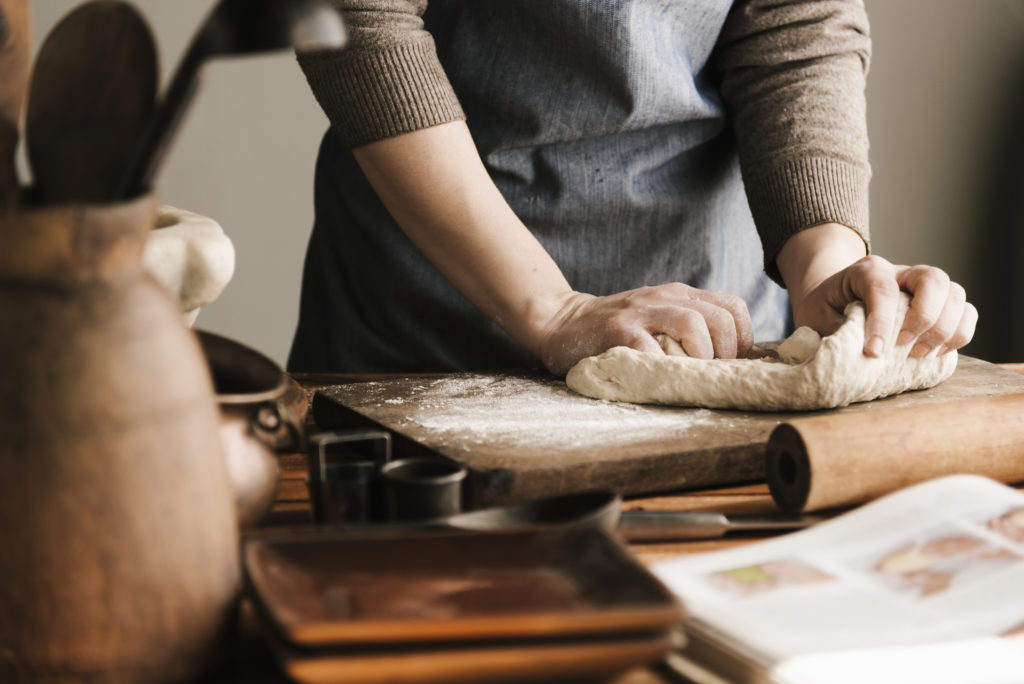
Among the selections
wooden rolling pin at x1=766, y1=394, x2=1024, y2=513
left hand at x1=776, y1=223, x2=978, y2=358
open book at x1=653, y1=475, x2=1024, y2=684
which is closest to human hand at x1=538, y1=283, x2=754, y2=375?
left hand at x1=776, y1=223, x2=978, y2=358

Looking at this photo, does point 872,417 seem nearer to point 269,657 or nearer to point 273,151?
point 269,657

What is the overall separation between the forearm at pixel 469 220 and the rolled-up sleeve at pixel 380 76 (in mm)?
24

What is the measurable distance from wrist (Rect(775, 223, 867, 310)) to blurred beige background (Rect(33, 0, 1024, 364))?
1823mm

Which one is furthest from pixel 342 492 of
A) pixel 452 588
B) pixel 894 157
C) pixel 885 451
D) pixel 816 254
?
pixel 894 157

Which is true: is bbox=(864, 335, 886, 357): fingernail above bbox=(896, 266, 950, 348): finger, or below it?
below

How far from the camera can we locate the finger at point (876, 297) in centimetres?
119

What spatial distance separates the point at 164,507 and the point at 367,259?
3.91 ft

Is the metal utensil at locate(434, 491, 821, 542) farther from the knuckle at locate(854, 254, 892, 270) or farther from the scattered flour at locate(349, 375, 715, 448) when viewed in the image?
the knuckle at locate(854, 254, 892, 270)

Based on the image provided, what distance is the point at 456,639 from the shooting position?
502 millimetres

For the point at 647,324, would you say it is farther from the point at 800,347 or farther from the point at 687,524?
the point at 687,524

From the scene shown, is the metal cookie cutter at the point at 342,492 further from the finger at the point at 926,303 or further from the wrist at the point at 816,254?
the wrist at the point at 816,254

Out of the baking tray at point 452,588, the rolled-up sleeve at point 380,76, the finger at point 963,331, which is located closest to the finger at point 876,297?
the finger at point 963,331

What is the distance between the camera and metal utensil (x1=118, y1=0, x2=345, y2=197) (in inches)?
17.8

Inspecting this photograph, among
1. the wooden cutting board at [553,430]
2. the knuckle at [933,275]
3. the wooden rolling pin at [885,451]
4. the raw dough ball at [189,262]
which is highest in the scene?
the raw dough ball at [189,262]
